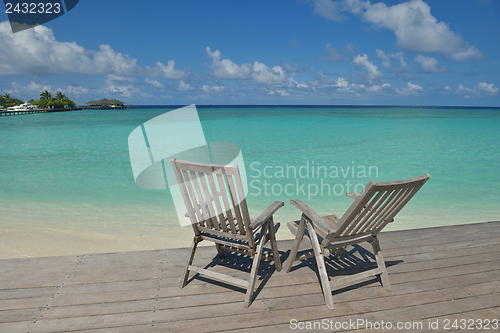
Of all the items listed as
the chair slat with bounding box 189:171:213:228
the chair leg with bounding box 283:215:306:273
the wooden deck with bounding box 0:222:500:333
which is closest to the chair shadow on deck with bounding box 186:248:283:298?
the wooden deck with bounding box 0:222:500:333

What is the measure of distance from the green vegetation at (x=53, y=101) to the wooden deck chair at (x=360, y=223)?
8941cm

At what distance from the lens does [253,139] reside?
1880 centimetres

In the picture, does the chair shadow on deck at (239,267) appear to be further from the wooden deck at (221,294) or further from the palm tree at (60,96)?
the palm tree at (60,96)

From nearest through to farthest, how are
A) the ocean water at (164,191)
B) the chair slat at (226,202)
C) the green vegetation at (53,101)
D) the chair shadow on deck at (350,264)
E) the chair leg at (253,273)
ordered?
1. the chair slat at (226,202)
2. the chair leg at (253,273)
3. the chair shadow on deck at (350,264)
4. the ocean water at (164,191)
5. the green vegetation at (53,101)

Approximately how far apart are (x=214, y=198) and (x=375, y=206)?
118 centimetres

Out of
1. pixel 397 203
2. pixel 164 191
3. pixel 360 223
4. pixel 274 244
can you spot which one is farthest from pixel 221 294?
pixel 164 191

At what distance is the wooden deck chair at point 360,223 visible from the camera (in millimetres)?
2110

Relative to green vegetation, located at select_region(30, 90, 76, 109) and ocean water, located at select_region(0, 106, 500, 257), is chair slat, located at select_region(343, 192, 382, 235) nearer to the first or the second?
ocean water, located at select_region(0, 106, 500, 257)

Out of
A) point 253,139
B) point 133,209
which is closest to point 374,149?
point 253,139

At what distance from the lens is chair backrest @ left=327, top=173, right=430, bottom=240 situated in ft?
6.71

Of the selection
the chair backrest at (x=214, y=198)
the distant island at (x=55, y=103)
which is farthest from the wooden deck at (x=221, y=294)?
the distant island at (x=55, y=103)

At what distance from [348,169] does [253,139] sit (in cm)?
893

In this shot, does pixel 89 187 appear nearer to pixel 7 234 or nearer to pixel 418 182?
pixel 7 234

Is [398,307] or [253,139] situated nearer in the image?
[398,307]
